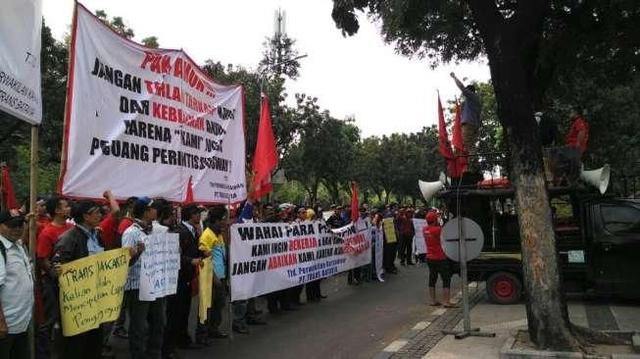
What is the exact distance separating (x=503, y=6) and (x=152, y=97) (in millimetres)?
6643

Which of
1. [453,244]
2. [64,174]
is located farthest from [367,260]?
[64,174]

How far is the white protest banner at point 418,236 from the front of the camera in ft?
65.0

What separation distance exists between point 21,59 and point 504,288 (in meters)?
9.18

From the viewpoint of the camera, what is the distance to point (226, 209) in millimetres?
8742

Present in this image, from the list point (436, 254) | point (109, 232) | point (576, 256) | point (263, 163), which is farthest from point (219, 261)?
point (576, 256)

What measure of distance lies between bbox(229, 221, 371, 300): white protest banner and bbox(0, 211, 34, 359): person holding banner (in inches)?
154

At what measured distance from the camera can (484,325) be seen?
9695mm

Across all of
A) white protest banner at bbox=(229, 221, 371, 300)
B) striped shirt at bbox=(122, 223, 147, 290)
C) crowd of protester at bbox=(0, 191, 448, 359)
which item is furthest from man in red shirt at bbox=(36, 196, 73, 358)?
white protest banner at bbox=(229, 221, 371, 300)

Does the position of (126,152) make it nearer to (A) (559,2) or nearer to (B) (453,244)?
(B) (453,244)

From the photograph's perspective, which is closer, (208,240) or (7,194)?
(208,240)

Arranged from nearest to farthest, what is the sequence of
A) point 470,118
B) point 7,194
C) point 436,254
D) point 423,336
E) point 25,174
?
1. point 423,336
2. point 7,194
3. point 470,118
4. point 436,254
5. point 25,174

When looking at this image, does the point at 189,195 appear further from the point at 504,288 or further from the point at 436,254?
the point at 504,288

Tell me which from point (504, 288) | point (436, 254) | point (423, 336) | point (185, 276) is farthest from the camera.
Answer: point (504, 288)

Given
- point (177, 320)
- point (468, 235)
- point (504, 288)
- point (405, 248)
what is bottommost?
point (504, 288)
